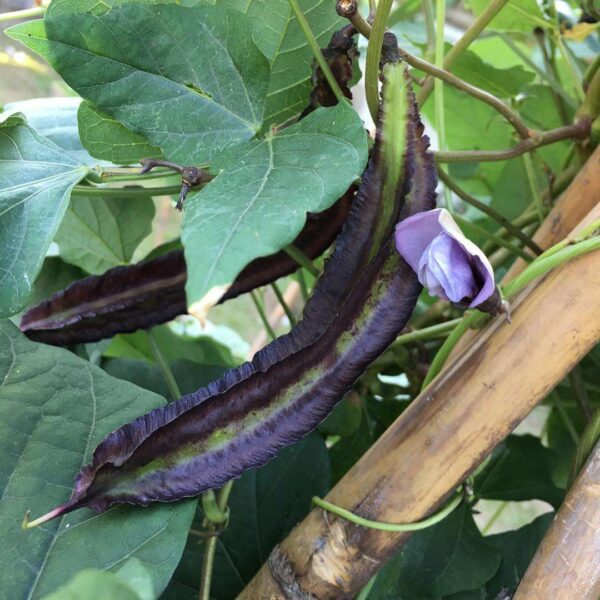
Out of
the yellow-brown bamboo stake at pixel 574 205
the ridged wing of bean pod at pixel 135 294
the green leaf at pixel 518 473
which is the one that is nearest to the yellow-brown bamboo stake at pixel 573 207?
the yellow-brown bamboo stake at pixel 574 205

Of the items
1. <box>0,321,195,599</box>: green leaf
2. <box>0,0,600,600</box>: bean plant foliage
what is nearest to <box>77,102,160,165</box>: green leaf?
<box>0,0,600,600</box>: bean plant foliage

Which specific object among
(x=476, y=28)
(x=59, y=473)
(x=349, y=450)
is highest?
(x=476, y=28)

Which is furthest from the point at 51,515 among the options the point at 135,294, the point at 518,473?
the point at 518,473

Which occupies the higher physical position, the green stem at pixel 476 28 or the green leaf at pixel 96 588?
the green stem at pixel 476 28

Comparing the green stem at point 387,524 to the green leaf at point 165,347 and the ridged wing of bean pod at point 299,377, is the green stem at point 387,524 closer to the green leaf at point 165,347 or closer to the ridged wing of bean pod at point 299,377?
the ridged wing of bean pod at point 299,377

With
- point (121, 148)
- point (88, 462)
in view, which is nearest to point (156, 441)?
point (88, 462)

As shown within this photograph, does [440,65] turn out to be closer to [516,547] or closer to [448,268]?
[448,268]
